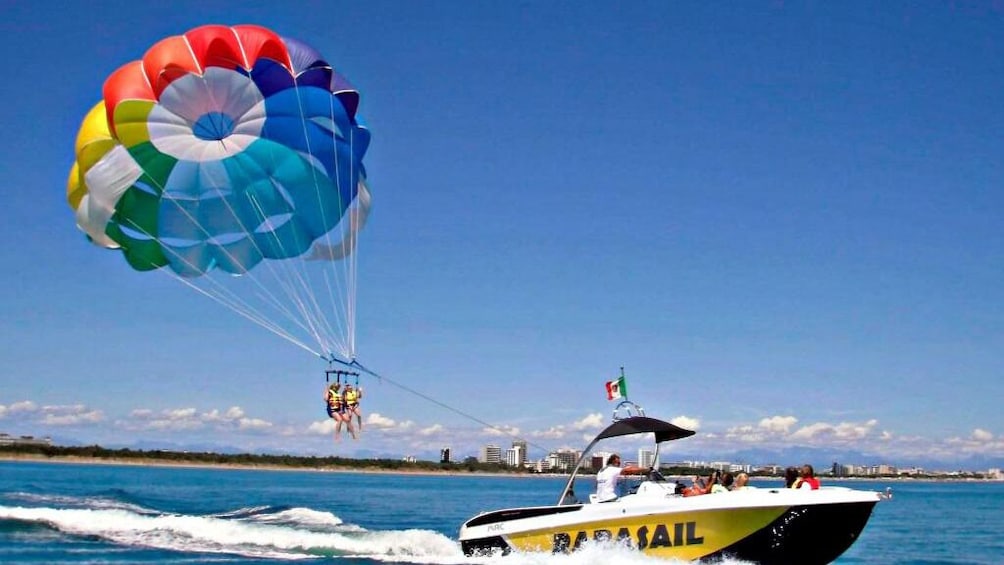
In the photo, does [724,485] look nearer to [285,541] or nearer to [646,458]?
[646,458]

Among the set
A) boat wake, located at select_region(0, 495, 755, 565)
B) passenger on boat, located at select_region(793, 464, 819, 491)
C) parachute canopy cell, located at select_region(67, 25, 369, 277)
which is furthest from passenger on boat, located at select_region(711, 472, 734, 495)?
parachute canopy cell, located at select_region(67, 25, 369, 277)

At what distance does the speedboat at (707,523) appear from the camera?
11367mm

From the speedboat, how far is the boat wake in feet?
0.74

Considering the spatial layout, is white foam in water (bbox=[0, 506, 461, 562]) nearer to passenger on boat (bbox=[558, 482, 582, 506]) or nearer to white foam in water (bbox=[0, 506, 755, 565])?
white foam in water (bbox=[0, 506, 755, 565])

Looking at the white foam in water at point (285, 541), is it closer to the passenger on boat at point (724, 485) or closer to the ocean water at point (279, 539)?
the ocean water at point (279, 539)

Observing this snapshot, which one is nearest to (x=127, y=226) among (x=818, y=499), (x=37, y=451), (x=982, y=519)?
(x=818, y=499)

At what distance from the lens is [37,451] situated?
9050cm

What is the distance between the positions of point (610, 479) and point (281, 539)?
687 cm

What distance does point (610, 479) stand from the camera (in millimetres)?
12859

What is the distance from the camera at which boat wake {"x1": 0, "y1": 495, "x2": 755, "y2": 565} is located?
12906 mm

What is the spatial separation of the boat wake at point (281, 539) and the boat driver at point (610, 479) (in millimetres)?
751

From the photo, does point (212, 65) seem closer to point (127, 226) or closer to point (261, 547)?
point (127, 226)

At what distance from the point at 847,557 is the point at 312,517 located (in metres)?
11.5

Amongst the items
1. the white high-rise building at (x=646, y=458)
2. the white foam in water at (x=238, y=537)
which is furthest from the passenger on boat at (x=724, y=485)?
the white foam in water at (x=238, y=537)
